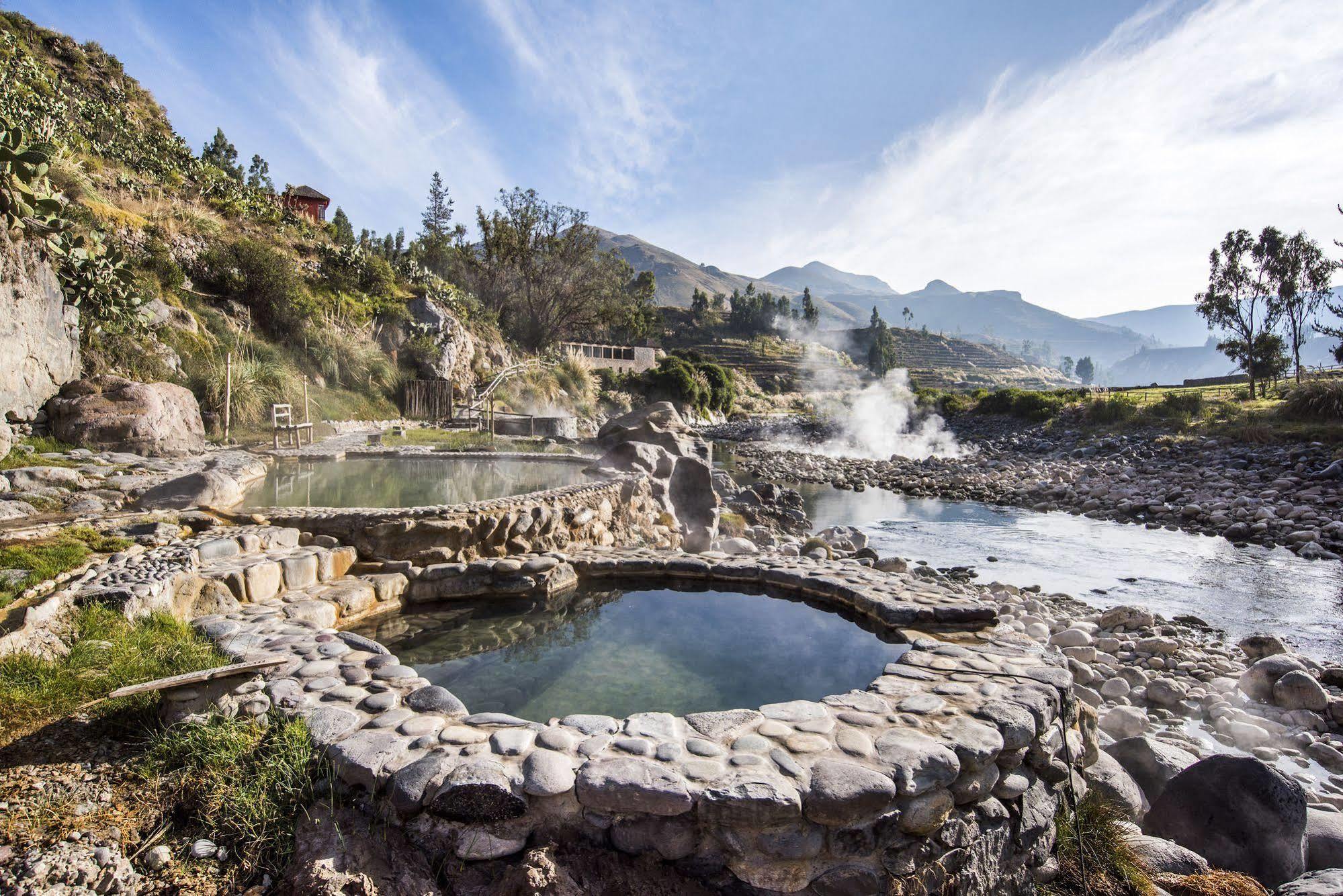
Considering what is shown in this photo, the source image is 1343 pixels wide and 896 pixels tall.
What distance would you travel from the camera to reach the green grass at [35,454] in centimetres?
636

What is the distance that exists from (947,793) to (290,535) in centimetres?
510

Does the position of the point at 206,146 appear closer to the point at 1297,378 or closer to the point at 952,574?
the point at 952,574

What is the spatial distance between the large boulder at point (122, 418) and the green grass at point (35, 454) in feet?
0.90

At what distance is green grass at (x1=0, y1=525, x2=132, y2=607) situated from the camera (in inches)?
133

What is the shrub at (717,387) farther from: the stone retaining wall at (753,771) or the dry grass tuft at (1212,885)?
the dry grass tuft at (1212,885)

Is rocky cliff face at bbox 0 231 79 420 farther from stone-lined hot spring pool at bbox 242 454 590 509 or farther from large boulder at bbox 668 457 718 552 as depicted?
large boulder at bbox 668 457 718 552

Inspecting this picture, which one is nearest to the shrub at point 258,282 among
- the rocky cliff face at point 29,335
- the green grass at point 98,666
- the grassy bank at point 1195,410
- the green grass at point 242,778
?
the rocky cliff face at point 29,335

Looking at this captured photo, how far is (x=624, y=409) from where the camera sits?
30.2 metres

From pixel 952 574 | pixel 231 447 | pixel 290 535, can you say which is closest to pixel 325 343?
pixel 231 447

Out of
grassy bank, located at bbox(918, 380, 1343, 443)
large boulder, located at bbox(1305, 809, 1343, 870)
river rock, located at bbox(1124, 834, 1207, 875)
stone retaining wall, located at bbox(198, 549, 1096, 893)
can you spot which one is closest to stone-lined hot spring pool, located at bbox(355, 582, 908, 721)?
stone retaining wall, located at bbox(198, 549, 1096, 893)

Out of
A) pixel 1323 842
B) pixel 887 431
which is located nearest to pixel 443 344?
pixel 1323 842

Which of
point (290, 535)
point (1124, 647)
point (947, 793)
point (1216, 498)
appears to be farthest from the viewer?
point (1216, 498)

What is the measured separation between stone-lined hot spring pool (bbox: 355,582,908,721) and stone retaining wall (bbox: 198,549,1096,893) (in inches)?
21.9

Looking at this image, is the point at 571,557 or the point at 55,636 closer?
the point at 55,636
